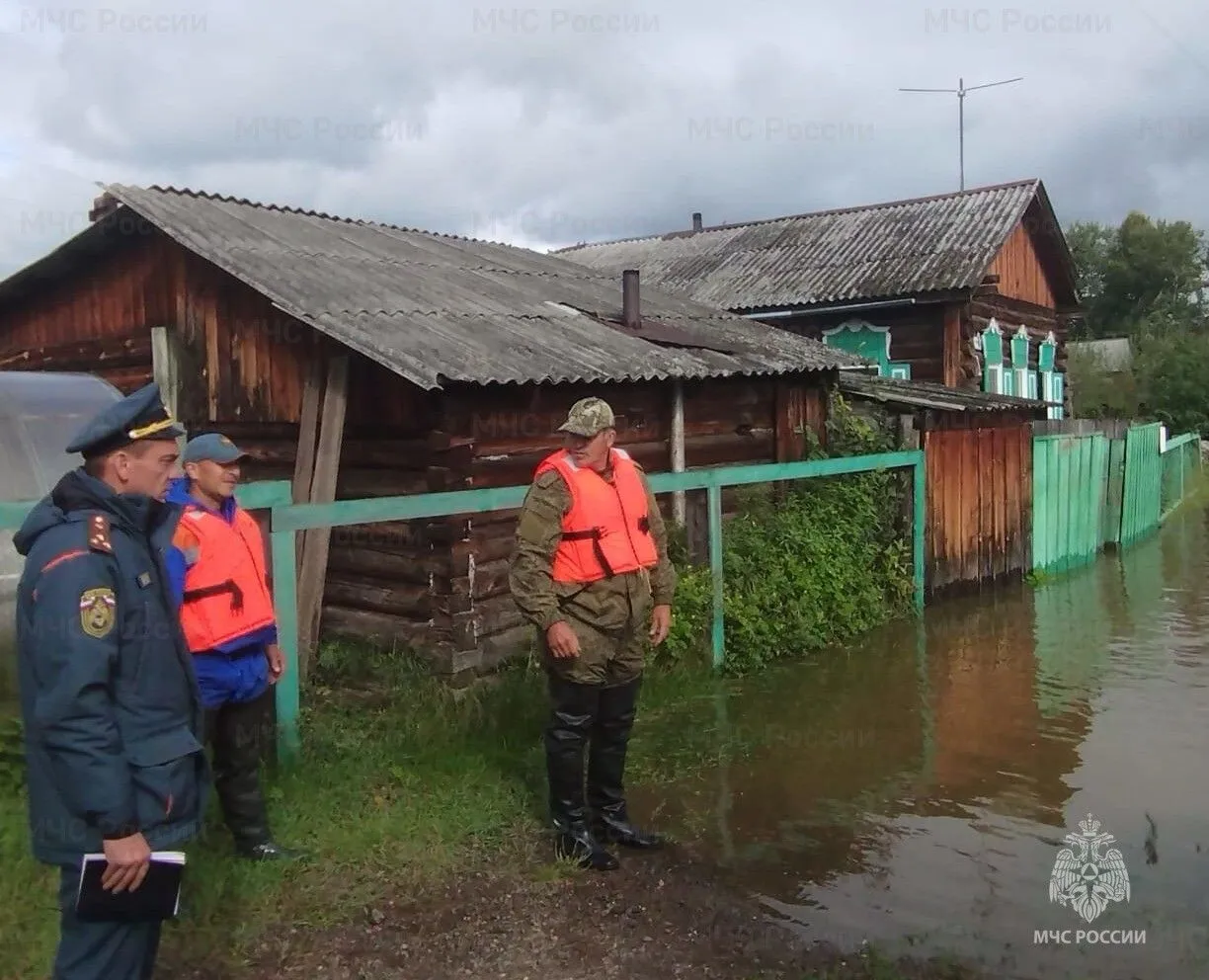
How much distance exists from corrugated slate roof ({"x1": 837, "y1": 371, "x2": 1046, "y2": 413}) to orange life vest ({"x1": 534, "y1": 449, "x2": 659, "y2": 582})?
21.2 feet

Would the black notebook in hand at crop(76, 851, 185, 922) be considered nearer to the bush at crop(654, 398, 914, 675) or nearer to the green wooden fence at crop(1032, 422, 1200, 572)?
the bush at crop(654, 398, 914, 675)

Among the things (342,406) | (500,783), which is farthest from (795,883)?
(342,406)

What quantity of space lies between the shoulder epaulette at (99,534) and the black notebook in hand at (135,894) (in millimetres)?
703

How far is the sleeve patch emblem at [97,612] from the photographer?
239 cm

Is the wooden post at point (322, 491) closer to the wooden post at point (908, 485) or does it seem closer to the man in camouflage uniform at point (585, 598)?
the man in camouflage uniform at point (585, 598)

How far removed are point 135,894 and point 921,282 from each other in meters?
16.5

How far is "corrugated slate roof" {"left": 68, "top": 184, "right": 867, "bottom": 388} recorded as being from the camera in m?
7.18

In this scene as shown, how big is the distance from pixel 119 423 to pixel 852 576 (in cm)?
737

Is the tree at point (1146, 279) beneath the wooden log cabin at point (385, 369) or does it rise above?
above

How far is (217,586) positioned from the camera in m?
3.93

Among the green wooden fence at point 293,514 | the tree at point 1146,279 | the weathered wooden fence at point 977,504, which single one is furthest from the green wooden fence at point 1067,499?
the tree at point 1146,279

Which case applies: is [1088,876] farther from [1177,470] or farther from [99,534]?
[1177,470]

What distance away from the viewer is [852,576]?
9070 mm

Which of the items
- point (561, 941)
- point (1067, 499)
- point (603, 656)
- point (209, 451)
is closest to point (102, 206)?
point (209, 451)
